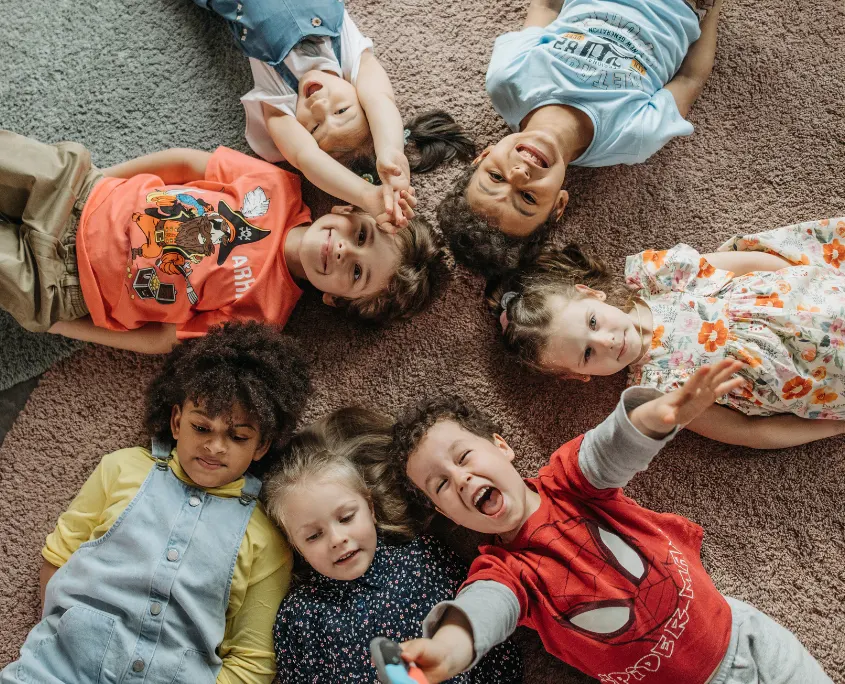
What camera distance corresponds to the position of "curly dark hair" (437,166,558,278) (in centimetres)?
138

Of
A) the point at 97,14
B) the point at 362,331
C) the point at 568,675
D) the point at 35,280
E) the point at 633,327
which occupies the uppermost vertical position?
the point at 97,14

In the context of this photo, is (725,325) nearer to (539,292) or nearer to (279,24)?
(539,292)

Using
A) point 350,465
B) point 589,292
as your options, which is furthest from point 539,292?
point 350,465

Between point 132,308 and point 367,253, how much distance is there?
51 centimetres

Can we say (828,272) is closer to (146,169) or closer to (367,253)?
(367,253)

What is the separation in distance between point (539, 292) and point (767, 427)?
0.55 metres

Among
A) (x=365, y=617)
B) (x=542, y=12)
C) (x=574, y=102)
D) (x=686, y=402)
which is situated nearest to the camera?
(x=686, y=402)

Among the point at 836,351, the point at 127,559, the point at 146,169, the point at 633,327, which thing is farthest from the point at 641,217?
the point at 127,559

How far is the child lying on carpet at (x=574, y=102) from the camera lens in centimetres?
138

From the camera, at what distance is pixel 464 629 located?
1.08 meters

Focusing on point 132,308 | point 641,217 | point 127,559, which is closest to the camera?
point 127,559

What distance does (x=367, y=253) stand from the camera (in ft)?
4.49

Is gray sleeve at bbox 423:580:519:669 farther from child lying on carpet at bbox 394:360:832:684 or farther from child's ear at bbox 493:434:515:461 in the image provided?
child's ear at bbox 493:434:515:461

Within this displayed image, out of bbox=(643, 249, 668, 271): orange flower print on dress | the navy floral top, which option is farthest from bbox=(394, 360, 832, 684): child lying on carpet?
bbox=(643, 249, 668, 271): orange flower print on dress
